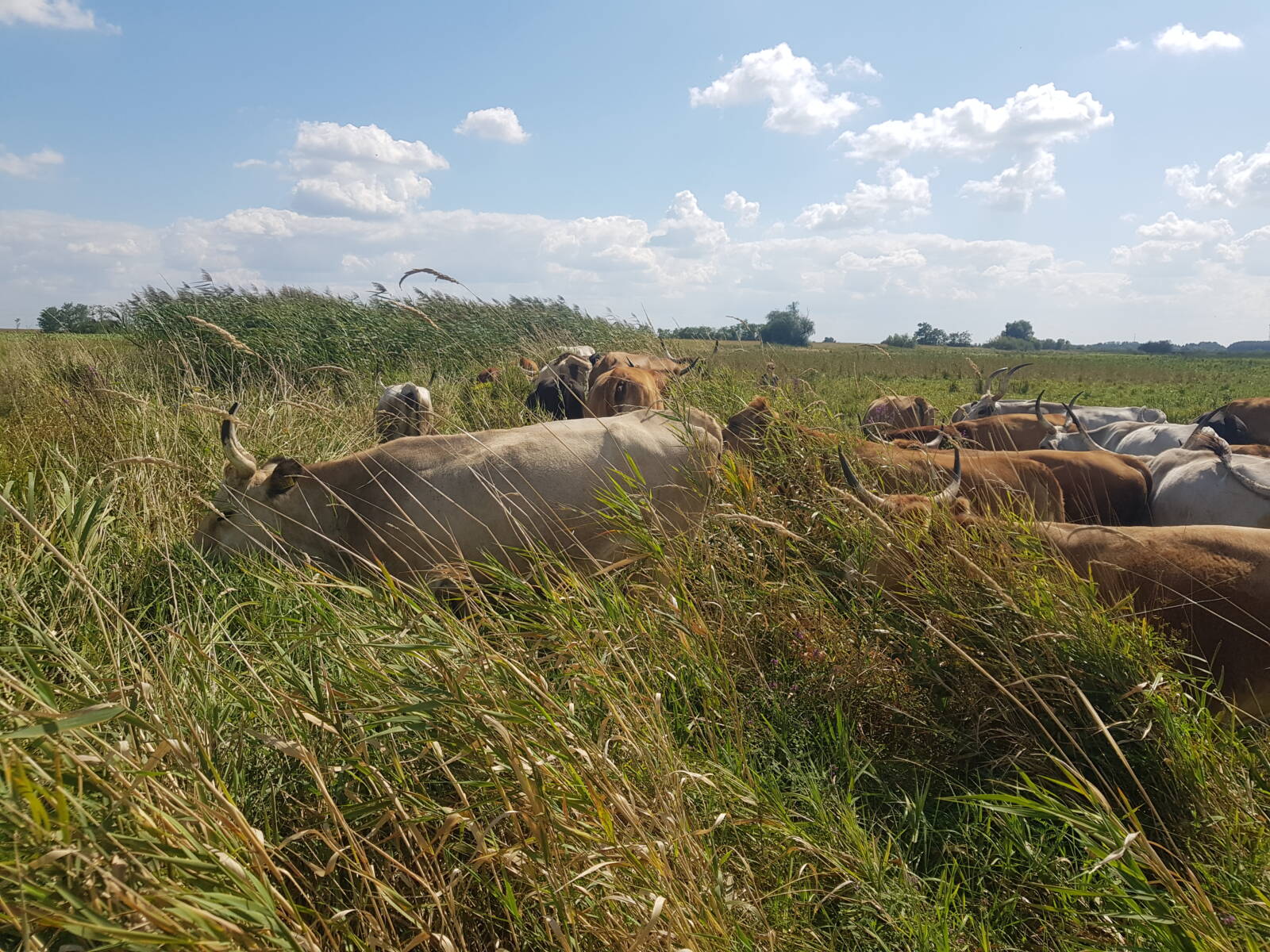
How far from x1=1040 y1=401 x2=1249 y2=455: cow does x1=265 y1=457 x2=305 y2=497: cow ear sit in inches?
322

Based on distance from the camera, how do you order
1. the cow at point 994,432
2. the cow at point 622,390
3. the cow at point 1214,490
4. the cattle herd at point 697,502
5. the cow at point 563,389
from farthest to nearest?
the cow at point 563,389 < the cow at point 622,390 < the cow at point 994,432 < the cow at point 1214,490 < the cattle herd at point 697,502

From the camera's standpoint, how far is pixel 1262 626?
320 cm

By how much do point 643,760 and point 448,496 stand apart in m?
2.80

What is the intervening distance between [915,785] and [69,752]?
2.50m

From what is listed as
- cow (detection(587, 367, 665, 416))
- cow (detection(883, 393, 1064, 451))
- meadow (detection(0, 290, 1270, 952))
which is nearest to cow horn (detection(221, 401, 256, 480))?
meadow (detection(0, 290, 1270, 952))

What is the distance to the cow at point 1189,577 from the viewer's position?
125 inches

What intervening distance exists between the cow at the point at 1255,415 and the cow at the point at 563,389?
971 cm


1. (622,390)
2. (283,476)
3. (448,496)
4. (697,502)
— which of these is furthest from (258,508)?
(622,390)

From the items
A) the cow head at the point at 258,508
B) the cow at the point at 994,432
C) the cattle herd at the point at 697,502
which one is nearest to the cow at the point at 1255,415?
the cow at the point at 994,432

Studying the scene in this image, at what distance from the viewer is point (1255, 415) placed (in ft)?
37.8

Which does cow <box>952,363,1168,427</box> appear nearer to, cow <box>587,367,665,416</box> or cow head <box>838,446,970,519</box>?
cow <box>587,367,665,416</box>

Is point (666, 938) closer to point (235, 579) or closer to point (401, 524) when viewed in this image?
point (235, 579)

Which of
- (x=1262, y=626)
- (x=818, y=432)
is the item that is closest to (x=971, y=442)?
(x=818, y=432)

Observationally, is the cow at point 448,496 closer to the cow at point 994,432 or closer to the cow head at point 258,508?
the cow head at point 258,508
